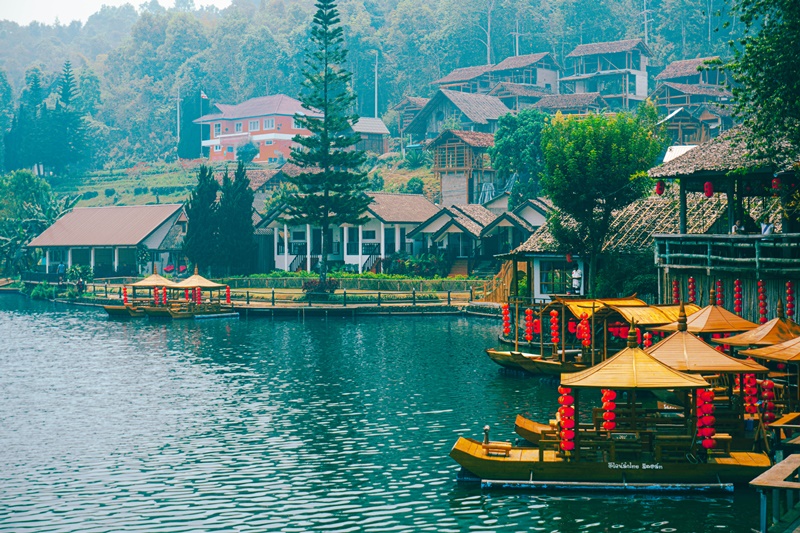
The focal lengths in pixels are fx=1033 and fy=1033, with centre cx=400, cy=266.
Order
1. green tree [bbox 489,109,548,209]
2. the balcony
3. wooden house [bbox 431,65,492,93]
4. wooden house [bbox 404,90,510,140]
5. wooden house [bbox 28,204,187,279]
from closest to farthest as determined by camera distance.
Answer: the balcony → green tree [bbox 489,109,548,209] → wooden house [bbox 28,204,187,279] → wooden house [bbox 404,90,510,140] → wooden house [bbox 431,65,492,93]

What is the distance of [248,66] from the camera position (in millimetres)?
176375

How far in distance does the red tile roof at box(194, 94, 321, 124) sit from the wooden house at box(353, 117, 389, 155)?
10.9m

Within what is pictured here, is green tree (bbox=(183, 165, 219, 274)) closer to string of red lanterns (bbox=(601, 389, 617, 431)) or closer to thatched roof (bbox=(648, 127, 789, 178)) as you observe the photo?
thatched roof (bbox=(648, 127, 789, 178))

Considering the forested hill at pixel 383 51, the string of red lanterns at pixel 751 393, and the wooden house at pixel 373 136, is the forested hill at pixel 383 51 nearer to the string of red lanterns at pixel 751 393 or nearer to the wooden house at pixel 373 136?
the wooden house at pixel 373 136

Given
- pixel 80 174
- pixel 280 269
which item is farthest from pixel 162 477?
pixel 80 174

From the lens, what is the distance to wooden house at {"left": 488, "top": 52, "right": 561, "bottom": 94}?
132m

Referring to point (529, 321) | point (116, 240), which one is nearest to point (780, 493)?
point (529, 321)

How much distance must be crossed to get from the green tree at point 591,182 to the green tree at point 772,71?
19446mm

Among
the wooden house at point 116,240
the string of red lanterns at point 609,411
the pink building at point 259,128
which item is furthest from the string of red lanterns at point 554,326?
the pink building at point 259,128

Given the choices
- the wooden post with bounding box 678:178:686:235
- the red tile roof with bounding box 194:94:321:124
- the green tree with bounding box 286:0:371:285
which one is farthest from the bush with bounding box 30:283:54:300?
the wooden post with bounding box 678:178:686:235

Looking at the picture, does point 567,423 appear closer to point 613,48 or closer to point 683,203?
point 683,203

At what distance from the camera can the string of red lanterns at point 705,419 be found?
2544cm

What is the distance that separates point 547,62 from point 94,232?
66.0 meters

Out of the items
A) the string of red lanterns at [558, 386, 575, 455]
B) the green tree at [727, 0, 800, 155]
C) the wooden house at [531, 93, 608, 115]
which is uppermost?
the wooden house at [531, 93, 608, 115]
